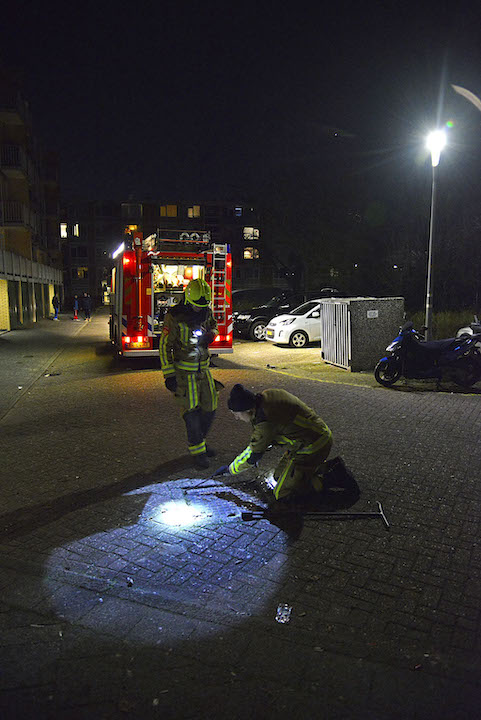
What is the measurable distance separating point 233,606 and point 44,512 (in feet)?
7.31

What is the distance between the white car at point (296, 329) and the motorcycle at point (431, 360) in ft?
21.8

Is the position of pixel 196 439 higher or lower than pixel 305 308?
lower

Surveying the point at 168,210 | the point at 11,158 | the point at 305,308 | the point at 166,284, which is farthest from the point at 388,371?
the point at 168,210

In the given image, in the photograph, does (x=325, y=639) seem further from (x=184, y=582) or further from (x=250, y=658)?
(x=184, y=582)

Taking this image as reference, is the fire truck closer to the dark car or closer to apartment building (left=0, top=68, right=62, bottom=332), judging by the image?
the dark car

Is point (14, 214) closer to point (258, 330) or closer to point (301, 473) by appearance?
point (258, 330)

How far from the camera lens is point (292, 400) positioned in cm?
469

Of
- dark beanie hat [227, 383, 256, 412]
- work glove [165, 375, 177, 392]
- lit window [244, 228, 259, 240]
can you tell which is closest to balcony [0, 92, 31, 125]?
work glove [165, 375, 177, 392]

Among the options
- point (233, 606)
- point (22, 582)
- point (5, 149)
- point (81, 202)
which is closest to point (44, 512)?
point (22, 582)

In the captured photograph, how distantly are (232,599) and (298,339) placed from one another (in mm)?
14040

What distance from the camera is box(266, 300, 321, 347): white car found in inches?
675

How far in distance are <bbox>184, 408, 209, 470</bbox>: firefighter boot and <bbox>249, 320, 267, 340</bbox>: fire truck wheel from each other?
1380 centimetres

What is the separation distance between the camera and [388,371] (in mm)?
10672

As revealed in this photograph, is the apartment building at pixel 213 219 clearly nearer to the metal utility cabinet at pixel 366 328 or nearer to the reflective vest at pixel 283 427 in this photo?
the metal utility cabinet at pixel 366 328
